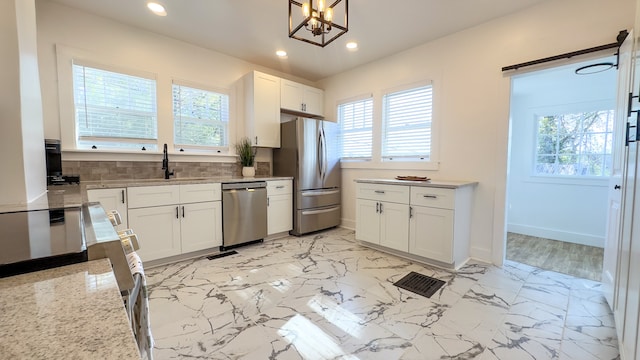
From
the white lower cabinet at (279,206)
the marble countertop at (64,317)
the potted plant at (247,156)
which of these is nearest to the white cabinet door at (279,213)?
the white lower cabinet at (279,206)

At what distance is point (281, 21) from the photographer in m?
2.87

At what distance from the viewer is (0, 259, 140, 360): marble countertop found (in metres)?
0.36

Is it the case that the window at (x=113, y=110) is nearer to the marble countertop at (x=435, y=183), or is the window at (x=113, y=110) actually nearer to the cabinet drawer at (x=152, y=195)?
the cabinet drawer at (x=152, y=195)

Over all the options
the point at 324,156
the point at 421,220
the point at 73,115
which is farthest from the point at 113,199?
the point at 421,220

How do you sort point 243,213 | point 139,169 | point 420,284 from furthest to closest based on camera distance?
point 243,213 → point 139,169 → point 420,284

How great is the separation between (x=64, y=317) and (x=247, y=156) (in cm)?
347

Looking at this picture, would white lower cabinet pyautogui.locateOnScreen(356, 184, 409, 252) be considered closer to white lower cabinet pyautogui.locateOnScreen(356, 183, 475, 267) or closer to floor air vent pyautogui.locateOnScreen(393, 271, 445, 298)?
white lower cabinet pyautogui.locateOnScreen(356, 183, 475, 267)

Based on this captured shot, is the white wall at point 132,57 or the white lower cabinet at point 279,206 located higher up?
the white wall at point 132,57

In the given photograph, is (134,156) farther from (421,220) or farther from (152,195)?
(421,220)

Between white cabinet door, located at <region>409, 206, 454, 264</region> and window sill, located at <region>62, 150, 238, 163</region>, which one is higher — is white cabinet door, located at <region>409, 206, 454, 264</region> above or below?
below

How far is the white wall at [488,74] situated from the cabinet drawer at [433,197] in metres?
0.54

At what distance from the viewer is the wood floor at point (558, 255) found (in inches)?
106

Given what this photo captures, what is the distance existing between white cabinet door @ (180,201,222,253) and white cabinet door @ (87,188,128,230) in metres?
0.51

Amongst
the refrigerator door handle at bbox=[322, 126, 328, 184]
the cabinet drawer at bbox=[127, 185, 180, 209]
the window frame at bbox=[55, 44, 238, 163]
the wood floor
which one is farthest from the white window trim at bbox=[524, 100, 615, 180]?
the cabinet drawer at bbox=[127, 185, 180, 209]
